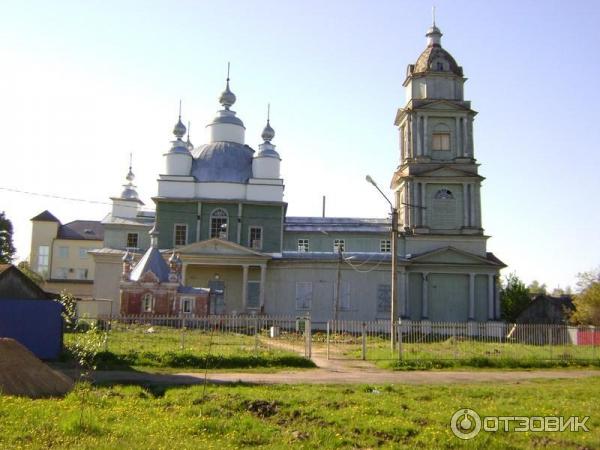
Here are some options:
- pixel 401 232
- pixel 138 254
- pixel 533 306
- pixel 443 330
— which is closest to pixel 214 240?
pixel 138 254

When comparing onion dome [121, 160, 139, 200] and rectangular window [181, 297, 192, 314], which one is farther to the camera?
onion dome [121, 160, 139, 200]

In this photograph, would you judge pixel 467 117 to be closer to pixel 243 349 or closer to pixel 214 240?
pixel 214 240

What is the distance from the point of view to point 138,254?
42.7 meters

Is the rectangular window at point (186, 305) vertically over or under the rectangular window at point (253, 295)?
under

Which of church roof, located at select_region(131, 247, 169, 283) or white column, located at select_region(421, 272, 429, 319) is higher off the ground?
church roof, located at select_region(131, 247, 169, 283)

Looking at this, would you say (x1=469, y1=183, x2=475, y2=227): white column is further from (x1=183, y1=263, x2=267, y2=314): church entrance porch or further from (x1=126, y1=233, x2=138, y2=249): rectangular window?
(x1=126, y1=233, x2=138, y2=249): rectangular window

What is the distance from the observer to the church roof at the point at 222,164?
44.1 meters

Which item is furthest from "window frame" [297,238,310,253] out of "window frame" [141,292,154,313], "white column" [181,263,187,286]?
"window frame" [141,292,154,313]

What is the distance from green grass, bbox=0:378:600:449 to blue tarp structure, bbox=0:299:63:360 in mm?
6668

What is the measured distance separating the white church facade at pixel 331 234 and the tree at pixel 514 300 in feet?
45.0

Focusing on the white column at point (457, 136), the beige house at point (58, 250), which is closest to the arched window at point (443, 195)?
the white column at point (457, 136)

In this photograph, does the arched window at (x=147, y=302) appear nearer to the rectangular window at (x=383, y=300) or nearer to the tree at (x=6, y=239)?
the rectangular window at (x=383, y=300)

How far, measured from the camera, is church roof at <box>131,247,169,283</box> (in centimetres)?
3744

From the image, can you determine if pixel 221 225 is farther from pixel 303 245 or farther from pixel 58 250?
pixel 58 250
